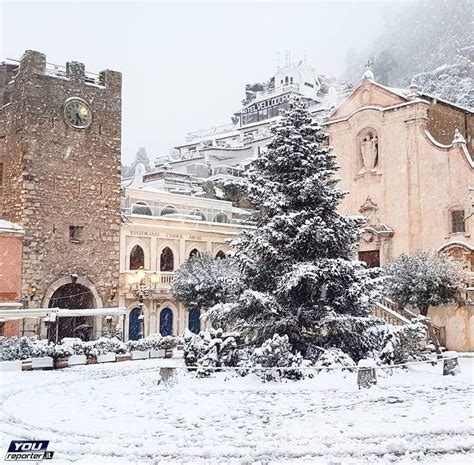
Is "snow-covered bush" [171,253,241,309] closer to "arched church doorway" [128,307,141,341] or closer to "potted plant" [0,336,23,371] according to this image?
"arched church doorway" [128,307,141,341]

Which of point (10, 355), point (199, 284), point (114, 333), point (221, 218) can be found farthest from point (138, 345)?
point (221, 218)

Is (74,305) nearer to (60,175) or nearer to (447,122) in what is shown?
(60,175)

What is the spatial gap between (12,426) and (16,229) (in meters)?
17.6

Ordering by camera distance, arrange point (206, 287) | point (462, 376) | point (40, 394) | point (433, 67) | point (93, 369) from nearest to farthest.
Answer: point (40, 394) < point (462, 376) < point (93, 369) < point (206, 287) < point (433, 67)

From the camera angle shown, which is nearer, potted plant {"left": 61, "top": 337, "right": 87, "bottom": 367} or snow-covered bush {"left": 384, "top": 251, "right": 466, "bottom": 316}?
potted plant {"left": 61, "top": 337, "right": 87, "bottom": 367}

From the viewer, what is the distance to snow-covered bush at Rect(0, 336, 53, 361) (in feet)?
67.7

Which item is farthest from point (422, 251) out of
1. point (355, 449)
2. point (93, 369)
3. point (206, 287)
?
point (355, 449)

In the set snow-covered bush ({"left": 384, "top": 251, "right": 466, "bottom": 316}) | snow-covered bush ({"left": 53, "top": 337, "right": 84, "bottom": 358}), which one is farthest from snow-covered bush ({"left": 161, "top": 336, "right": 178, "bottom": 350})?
snow-covered bush ({"left": 384, "top": 251, "right": 466, "bottom": 316})

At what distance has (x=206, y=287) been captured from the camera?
92.4 ft

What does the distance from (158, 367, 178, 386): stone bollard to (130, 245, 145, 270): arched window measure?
16730 mm

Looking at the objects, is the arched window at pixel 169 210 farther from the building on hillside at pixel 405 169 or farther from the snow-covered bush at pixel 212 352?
the snow-covered bush at pixel 212 352

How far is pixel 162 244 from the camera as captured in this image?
32188 millimetres

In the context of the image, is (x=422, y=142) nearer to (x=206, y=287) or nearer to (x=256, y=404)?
(x=206, y=287)

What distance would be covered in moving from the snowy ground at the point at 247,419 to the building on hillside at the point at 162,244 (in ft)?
45.8
